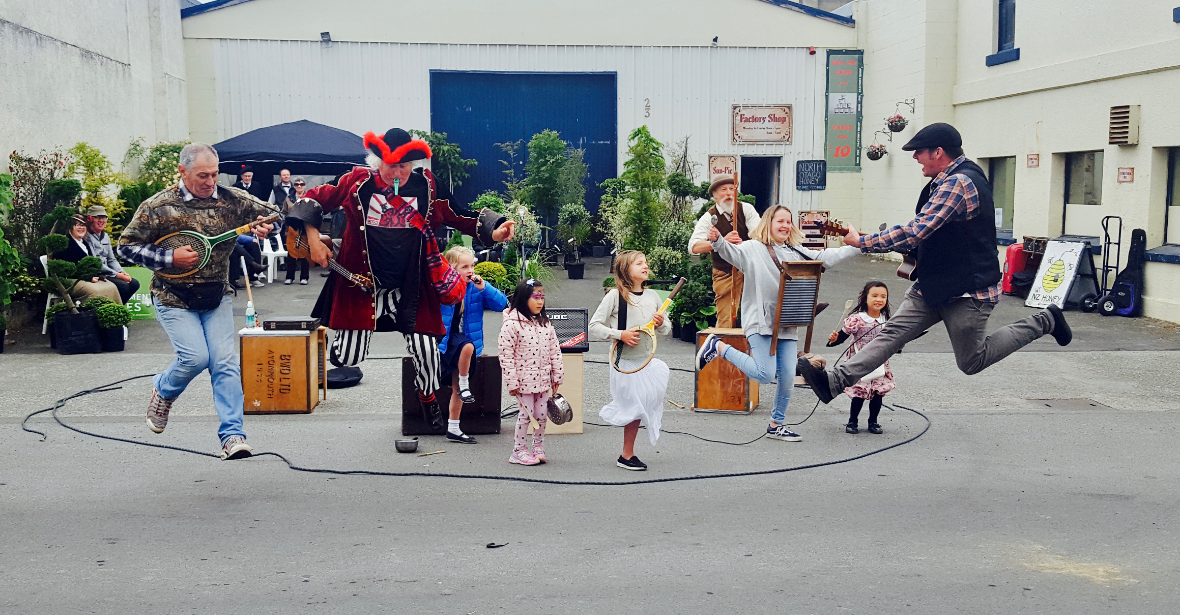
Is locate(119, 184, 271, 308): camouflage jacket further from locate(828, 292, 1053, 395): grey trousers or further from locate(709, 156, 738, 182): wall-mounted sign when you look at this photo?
locate(709, 156, 738, 182): wall-mounted sign

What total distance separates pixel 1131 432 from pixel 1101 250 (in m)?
8.36

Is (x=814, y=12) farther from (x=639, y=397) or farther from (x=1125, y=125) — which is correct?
(x=639, y=397)

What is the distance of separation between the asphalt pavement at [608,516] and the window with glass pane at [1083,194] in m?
7.86

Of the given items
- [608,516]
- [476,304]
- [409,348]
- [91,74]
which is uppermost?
[91,74]

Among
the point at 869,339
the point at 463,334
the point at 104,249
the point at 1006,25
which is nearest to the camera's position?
the point at 463,334

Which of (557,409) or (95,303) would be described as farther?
(95,303)

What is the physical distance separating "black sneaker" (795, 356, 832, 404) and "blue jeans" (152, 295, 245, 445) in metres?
3.52

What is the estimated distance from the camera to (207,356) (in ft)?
21.6

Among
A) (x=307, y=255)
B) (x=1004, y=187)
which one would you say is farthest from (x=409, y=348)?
(x=1004, y=187)

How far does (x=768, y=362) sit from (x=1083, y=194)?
36.6ft

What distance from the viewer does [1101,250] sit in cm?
1545

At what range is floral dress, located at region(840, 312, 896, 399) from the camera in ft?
26.0

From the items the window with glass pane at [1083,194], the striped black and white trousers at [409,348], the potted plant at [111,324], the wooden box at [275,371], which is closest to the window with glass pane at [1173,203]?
the window with glass pane at [1083,194]

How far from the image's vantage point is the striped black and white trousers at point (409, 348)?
7.34 m
